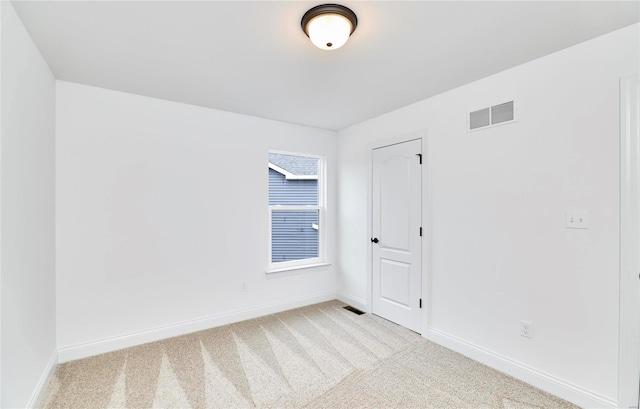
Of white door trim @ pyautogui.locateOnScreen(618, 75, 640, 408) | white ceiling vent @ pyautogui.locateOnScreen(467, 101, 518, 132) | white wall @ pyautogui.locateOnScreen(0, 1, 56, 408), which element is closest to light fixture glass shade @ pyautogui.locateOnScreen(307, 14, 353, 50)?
white ceiling vent @ pyautogui.locateOnScreen(467, 101, 518, 132)

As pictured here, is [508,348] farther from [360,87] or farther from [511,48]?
[360,87]

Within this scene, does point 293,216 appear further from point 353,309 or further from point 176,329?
point 176,329

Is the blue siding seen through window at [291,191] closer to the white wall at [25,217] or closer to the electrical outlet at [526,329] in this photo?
the white wall at [25,217]

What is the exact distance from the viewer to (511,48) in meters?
2.07

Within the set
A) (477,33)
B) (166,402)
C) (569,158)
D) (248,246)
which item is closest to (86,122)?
(248,246)

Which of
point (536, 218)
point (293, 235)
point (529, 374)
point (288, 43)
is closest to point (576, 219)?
point (536, 218)

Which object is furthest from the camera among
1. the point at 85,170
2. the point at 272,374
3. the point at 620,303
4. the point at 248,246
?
the point at 248,246

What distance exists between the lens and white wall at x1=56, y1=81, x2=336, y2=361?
8.52 ft

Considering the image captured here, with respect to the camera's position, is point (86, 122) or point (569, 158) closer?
point (569, 158)

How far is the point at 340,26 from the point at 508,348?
2677 millimetres

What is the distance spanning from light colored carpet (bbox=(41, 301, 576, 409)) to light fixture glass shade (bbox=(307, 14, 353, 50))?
235 centimetres

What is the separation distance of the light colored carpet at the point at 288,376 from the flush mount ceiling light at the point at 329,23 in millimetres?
2349

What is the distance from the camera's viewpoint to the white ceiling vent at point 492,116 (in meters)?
→ 2.38

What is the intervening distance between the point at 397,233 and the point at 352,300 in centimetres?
123
